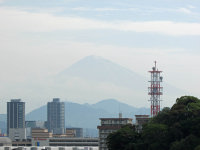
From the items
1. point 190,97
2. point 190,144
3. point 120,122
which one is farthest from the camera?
point 120,122

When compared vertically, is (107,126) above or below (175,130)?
above

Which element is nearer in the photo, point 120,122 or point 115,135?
point 115,135

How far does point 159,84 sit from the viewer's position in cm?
17888

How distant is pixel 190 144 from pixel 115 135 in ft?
75.4

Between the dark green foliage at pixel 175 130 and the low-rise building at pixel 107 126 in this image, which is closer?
the dark green foliage at pixel 175 130

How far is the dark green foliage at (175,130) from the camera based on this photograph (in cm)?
9869

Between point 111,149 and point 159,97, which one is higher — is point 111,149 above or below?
below

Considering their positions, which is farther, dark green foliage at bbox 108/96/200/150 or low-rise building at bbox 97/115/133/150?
low-rise building at bbox 97/115/133/150

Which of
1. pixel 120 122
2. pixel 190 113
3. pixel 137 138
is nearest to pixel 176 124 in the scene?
pixel 190 113

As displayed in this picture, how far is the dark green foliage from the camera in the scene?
3885 inches

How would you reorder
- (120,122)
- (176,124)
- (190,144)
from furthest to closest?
(120,122), (176,124), (190,144)

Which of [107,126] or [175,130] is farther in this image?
[107,126]

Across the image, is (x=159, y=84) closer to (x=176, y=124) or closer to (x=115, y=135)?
(x=115, y=135)

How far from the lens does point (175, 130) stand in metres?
103
